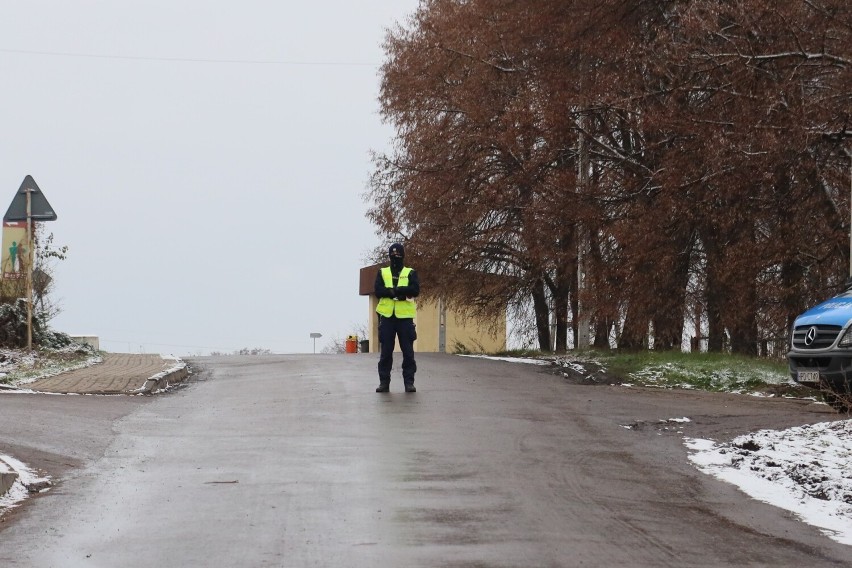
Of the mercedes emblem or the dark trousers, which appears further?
the dark trousers

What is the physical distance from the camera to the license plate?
1638 centimetres

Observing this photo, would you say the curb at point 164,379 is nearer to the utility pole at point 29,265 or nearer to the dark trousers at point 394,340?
the dark trousers at point 394,340

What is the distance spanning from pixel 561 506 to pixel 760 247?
654 inches

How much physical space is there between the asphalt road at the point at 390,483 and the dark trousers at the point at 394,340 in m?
0.30

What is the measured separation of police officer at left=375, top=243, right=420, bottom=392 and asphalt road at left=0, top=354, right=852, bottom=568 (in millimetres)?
363

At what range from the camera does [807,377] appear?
16516 mm

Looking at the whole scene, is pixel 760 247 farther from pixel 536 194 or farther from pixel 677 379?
pixel 536 194

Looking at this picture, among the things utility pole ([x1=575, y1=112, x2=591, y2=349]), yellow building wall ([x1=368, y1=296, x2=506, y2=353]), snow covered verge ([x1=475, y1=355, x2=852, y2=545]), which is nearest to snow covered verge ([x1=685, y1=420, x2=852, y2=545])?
snow covered verge ([x1=475, y1=355, x2=852, y2=545])

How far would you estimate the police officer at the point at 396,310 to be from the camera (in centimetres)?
1798

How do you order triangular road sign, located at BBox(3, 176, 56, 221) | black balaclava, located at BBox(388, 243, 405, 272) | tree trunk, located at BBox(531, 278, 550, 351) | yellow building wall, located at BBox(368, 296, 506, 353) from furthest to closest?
1. yellow building wall, located at BBox(368, 296, 506, 353)
2. tree trunk, located at BBox(531, 278, 550, 351)
3. triangular road sign, located at BBox(3, 176, 56, 221)
4. black balaclava, located at BBox(388, 243, 405, 272)

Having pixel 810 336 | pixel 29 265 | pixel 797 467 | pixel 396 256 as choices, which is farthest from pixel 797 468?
pixel 29 265

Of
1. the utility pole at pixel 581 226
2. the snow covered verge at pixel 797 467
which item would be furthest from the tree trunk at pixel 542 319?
the snow covered verge at pixel 797 467

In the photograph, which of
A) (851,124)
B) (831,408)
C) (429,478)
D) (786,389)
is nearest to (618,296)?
(851,124)

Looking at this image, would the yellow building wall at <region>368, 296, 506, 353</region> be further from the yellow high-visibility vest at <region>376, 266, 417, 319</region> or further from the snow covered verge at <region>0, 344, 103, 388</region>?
the yellow high-visibility vest at <region>376, 266, 417, 319</region>
